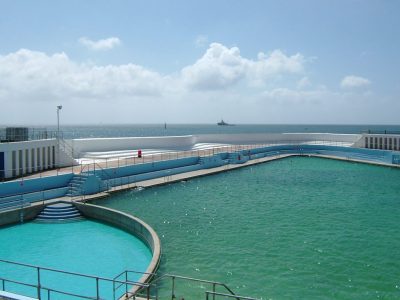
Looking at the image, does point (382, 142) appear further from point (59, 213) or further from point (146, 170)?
point (59, 213)

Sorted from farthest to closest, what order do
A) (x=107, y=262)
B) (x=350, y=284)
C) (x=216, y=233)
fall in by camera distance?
(x=216, y=233), (x=107, y=262), (x=350, y=284)

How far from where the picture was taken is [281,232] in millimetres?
16828

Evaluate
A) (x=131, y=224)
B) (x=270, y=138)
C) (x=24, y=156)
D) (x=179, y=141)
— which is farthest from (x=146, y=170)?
(x=270, y=138)

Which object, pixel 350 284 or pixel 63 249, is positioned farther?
pixel 63 249

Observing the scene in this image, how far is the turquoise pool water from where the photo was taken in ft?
39.3

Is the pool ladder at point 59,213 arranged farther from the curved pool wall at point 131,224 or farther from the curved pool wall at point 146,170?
the curved pool wall at point 146,170

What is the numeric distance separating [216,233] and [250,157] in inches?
959

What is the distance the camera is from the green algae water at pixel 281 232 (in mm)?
12005

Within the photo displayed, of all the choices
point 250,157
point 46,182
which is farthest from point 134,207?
point 250,157

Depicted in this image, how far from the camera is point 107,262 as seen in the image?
45.1 feet

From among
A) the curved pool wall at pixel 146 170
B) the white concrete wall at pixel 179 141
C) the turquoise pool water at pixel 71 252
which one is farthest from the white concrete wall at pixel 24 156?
the white concrete wall at pixel 179 141

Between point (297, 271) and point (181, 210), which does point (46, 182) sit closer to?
point (181, 210)

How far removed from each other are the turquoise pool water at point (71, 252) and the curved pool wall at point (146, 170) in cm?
281

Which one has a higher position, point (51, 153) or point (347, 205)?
point (51, 153)
